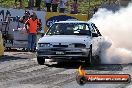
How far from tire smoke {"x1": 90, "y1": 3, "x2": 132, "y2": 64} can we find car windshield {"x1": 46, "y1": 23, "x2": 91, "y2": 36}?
1.50 metres

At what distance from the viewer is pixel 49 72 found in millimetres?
11055

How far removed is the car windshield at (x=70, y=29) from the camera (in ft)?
45.1

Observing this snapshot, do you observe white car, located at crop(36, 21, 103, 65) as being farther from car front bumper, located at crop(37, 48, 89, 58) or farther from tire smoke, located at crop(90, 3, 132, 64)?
tire smoke, located at crop(90, 3, 132, 64)

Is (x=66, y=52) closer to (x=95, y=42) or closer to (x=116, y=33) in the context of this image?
(x=95, y=42)

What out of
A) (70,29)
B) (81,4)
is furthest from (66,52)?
(81,4)

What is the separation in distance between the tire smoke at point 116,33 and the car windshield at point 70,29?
150 cm

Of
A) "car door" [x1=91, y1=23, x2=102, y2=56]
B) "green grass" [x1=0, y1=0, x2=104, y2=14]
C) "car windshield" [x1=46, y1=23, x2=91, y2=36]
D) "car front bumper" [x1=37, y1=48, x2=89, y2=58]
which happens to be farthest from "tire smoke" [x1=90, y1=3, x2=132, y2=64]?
"green grass" [x1=0, y1=0, x2=104, y2=14]

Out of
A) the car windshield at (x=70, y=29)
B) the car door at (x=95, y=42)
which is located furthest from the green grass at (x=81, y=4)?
the car windshield at (x=70, y=29)

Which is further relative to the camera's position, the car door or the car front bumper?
the car door

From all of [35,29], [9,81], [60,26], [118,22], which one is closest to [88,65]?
[60,26]

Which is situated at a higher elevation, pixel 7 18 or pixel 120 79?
pixel 120 79

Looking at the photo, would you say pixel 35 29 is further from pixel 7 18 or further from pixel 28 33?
pixel 7 18

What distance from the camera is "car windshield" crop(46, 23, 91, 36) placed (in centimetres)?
1376

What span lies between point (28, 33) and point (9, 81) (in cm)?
1099
